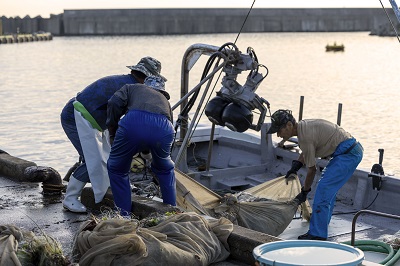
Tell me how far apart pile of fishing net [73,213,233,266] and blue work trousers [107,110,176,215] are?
856 mm

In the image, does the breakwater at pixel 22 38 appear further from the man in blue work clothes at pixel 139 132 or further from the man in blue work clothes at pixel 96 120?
the man in blue work clothes at pixel 139 132

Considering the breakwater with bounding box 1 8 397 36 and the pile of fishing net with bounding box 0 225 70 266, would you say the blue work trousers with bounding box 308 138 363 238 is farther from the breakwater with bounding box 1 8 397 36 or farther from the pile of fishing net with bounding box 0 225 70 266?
the breakwater with bounding box 1 8 397 36

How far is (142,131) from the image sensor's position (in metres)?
7.59

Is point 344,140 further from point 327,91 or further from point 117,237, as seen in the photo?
point 327,91

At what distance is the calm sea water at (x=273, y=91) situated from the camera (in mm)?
24616

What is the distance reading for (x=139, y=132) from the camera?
759cm

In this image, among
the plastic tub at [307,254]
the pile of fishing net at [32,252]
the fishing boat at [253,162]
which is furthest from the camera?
the fishing boat at [253,162]

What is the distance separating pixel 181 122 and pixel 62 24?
123584mm

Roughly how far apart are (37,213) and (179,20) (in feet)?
407

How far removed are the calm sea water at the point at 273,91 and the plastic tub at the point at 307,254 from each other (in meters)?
13.6

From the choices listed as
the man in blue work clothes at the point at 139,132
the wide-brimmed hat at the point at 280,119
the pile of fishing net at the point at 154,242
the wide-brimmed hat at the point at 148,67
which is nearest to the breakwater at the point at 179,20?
the wide-brimmed hat at the point at 280,119

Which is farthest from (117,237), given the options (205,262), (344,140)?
(344,140)

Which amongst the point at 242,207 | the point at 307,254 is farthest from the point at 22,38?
the point at 307,254

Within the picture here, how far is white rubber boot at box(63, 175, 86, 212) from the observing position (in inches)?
343
